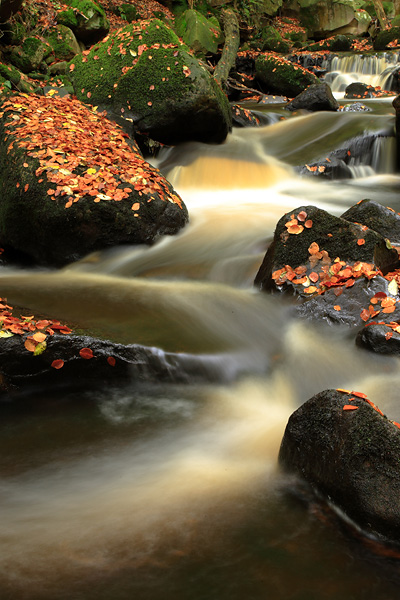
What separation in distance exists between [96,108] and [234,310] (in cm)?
603

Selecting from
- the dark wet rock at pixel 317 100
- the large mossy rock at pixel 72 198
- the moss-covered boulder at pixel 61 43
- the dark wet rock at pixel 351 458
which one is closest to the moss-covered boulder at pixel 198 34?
the moss-covered boulder at pixel 61 43

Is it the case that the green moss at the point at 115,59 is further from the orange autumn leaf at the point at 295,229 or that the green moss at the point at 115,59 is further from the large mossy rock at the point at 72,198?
the orange autumn leaf at the point at 295,229

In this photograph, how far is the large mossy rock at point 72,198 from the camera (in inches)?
240

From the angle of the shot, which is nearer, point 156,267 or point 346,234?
point 346,234

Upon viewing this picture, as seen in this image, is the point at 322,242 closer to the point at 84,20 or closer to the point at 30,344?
the point at 30,344

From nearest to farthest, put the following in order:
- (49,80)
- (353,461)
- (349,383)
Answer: (353,461)
(349,383)
(49,80)

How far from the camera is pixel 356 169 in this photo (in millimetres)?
9477

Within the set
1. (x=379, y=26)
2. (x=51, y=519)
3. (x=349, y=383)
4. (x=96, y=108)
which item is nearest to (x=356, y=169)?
(x=96, y=108)

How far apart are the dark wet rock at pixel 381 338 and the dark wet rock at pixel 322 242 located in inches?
32.1

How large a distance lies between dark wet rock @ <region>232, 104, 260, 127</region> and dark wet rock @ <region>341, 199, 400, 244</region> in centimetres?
677

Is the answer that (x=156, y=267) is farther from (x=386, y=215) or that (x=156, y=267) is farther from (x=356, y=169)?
(x=356, y=169)

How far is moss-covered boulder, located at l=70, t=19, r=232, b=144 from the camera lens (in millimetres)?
8961

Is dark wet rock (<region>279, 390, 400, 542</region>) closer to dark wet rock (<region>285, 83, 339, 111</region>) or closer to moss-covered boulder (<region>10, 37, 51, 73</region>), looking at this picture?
dark wet rock (<region>285, 83, 339, 111</region>)

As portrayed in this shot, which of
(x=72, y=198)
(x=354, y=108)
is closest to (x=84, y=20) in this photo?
(x=354, y=108)
